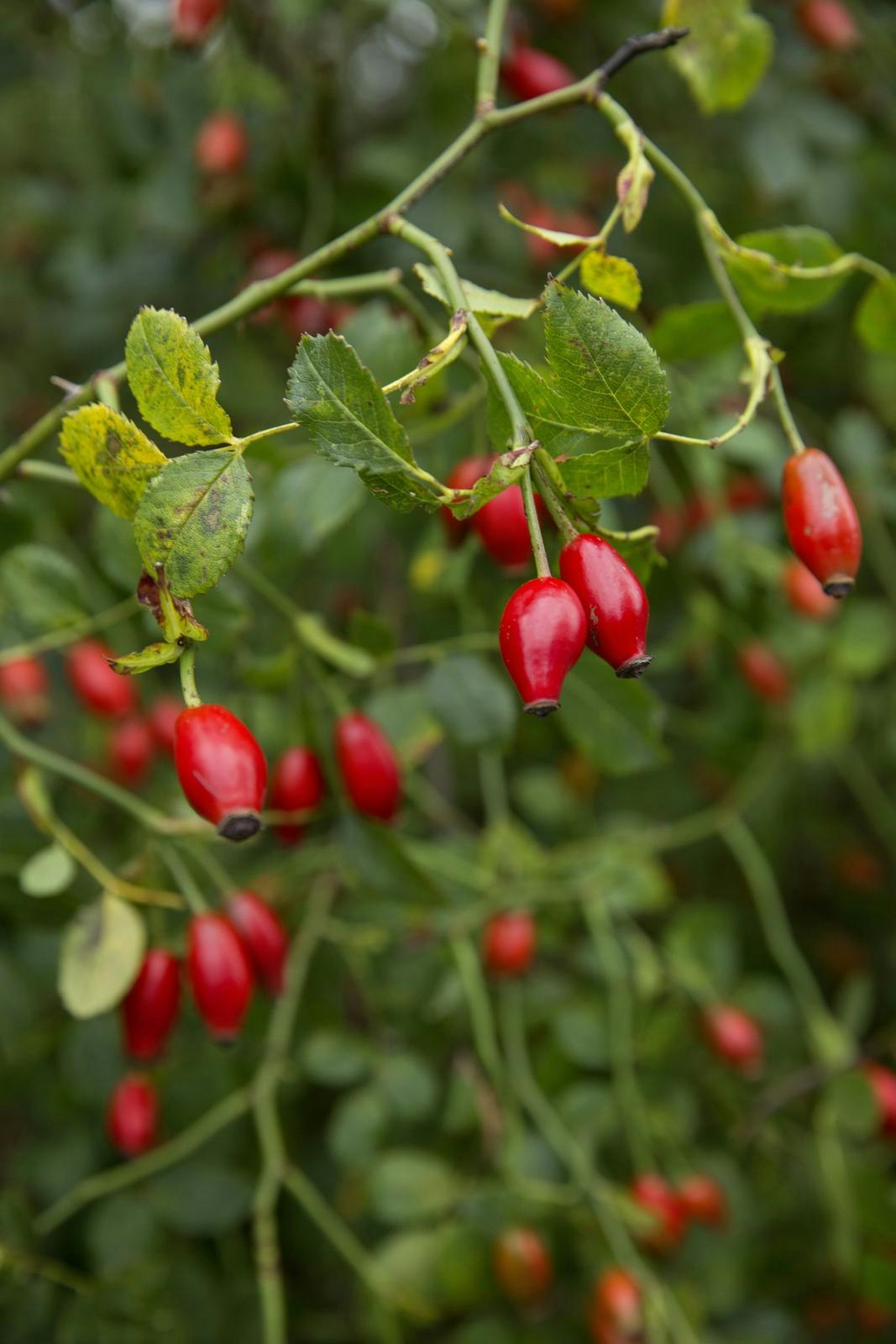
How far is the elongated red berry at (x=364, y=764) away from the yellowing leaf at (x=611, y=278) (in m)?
0.41

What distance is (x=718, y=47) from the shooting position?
1.07 meters

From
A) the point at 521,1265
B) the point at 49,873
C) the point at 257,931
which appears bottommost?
the point at 521,1265

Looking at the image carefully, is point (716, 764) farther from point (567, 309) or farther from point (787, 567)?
point (567, 309)

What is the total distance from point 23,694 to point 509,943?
67 cm

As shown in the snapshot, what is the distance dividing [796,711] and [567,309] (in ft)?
3.69

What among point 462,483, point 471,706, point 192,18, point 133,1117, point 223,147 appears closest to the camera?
point 462,483

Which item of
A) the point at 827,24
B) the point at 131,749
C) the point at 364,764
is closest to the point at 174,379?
the point at 364,764

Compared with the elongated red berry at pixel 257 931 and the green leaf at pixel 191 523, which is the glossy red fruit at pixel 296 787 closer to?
the elongated red berry at pixel 257 931

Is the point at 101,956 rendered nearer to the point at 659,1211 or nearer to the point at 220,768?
the point at 220,768

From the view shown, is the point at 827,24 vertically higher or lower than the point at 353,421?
lower

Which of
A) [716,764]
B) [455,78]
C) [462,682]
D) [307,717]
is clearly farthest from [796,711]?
[455,78]

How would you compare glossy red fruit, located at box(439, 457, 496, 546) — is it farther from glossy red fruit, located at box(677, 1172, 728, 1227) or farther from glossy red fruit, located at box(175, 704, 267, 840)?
glossy red fruit, located at box(677, 1172, 728, 1227)

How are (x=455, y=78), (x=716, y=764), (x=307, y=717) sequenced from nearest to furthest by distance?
(x=307, y=717)
(x=455, y=78)
(x=716, y=764)

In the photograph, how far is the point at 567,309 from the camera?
573 mm
